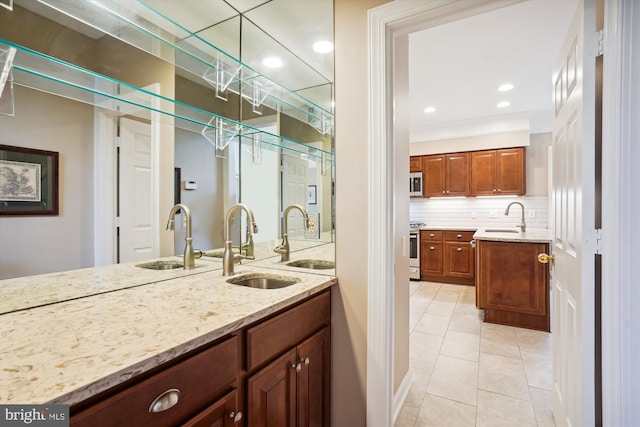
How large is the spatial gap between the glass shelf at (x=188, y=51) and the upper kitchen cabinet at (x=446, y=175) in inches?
155

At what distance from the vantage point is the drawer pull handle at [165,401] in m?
0.74

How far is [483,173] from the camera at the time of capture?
5.07 metres

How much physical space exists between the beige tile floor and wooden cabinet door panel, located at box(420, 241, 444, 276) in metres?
1.51

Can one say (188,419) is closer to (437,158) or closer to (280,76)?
(280,76)

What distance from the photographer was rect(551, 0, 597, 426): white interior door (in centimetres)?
115

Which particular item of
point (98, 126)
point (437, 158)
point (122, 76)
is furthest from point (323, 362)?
point (437, 158)

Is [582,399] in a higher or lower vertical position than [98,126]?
lower

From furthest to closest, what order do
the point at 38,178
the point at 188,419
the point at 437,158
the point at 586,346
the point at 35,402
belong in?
the point at 437,158 → the point at 586,346 → the point at 38,178 → the point at 188,419 → the point at 35,402

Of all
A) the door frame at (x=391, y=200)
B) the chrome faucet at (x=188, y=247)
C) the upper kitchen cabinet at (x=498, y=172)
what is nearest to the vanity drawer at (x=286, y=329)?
the door frame at (x=391, y=200)

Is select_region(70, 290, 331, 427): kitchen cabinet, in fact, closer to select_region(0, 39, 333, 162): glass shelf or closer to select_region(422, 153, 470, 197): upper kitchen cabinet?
select_region(0, 39, 333, 162): glass shelf

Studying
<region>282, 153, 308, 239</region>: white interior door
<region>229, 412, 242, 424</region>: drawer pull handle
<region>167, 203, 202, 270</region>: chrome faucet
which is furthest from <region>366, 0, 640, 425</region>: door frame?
<region>167, 203, 202, 270</region>: chrome faucet

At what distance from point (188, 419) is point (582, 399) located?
1457 mm

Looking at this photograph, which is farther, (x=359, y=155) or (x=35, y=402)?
(x=359, y=155)

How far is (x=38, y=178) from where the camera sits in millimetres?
1036
